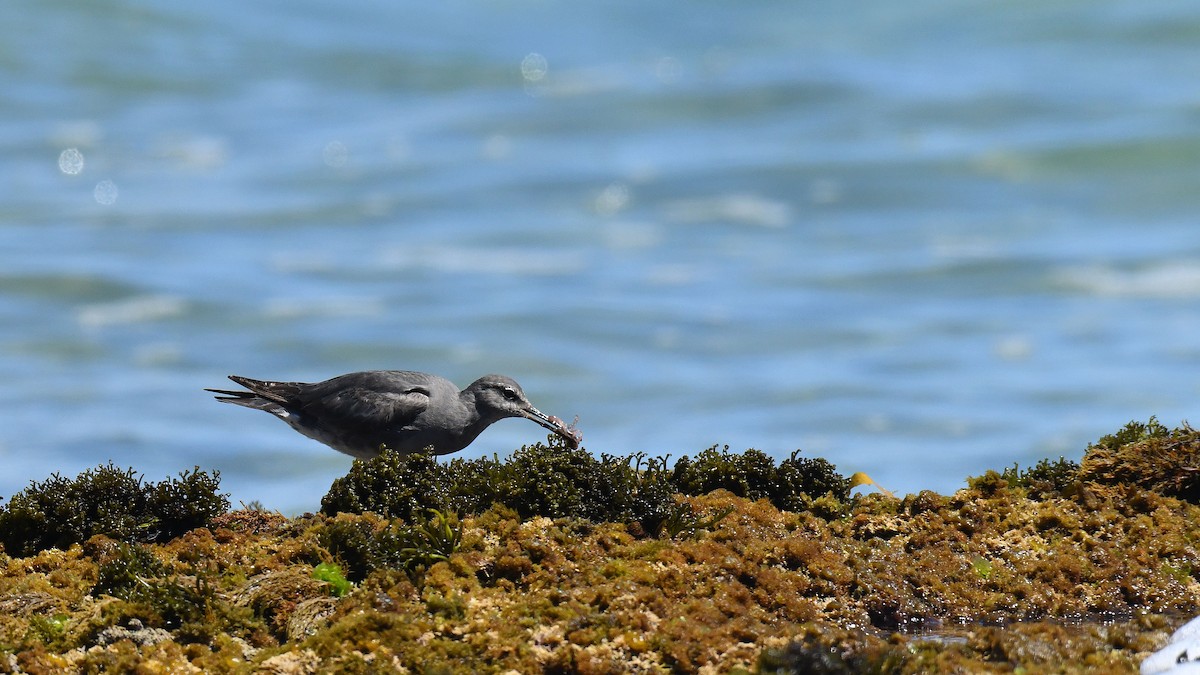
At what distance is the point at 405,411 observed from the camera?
10.3m

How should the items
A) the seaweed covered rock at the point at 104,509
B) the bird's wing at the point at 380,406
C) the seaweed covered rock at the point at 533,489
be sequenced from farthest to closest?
1. the bird's wing at the point at 380,406
2. the seaweed covered rock at the point at 533,489
3. the seaweed covered rock at the point at 104,509

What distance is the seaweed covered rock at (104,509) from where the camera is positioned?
796cm

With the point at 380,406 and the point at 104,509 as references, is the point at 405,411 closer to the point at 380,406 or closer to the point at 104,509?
the point at 380,406

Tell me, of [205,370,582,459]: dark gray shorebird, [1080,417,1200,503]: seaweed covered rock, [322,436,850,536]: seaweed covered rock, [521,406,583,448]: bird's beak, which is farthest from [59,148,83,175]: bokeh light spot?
[1080,417,1200,503]: seaweed covered rock

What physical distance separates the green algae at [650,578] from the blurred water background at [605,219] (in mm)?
10934

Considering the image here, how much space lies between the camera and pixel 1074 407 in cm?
2323

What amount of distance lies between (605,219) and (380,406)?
2225 cm

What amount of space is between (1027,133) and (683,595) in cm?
2961

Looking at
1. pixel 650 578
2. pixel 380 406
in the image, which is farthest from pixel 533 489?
pixel 380 406

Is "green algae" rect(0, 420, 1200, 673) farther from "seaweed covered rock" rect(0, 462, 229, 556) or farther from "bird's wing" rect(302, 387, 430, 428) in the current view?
"bird's wing" rect(302, 387, 430, 428)

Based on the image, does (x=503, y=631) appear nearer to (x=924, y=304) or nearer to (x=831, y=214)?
(x=924, y=304)

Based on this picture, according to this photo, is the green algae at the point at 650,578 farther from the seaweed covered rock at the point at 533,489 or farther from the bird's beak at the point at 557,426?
the bird's beak at the point at 557,426

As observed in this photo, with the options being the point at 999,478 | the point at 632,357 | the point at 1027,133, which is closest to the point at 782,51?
the point at 1027,133

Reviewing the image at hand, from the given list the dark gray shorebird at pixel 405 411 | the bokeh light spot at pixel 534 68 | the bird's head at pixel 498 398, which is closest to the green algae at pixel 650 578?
the dark gray shorebird at pixel 405 411
